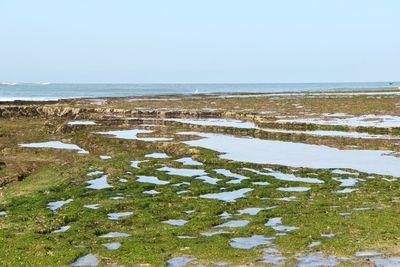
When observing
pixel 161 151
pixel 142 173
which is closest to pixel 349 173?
pixel 142 173

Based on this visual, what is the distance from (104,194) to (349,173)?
14.8 meters

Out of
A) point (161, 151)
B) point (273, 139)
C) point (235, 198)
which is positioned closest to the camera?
point (235, 198)

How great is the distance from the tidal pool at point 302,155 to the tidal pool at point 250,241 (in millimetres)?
16771

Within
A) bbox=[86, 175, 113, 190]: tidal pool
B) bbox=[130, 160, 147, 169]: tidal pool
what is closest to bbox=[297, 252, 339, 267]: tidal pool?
bbox=[86, 175, 113, 190]: tidal pool

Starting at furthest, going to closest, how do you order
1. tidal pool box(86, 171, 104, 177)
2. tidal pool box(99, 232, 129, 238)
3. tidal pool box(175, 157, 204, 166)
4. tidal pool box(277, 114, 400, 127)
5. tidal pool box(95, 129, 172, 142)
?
tidal pool box(277, 114, 400, 127)
tidal pool box(95, 129, 172, 142)
tidal pool box(175, 157, 204, 166)
tidal pool box(86, 171, 104, 177)
tidal pool box(99, 232, 129, 238)

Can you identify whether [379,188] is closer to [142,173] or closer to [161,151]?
[142,173]

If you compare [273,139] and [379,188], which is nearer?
[379,188]

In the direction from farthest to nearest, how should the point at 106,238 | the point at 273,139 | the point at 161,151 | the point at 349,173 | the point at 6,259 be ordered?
1. the point at 273,139
2. the point at 161,151
3. the point at 349,173
4. the point at 106,238
5. the point at 6,259

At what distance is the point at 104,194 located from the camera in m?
27.6

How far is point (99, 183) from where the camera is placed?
3142 cm

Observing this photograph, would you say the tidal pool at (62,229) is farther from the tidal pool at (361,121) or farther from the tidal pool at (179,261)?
the tidal pool at (361,121)

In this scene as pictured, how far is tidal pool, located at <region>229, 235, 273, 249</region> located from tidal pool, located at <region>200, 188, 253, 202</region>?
6.94 metres

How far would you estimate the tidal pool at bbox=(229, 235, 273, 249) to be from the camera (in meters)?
18.1

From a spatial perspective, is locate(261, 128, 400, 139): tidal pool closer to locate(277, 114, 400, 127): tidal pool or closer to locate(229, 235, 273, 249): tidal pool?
locate(277, 114, 400, 127): tidal pool
